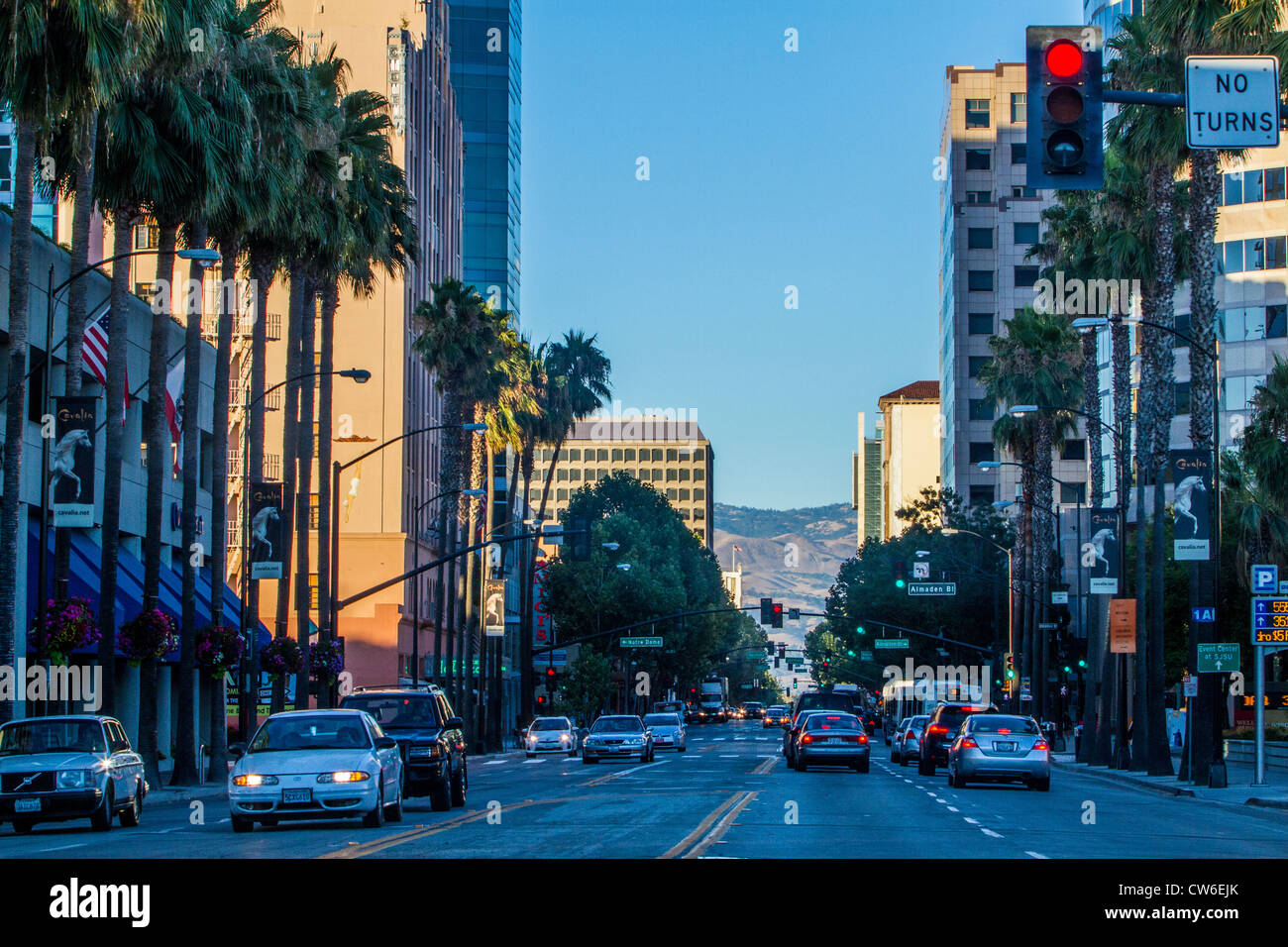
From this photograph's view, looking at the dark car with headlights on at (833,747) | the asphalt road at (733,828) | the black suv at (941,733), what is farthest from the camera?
the dark car with headlights on at (833,747)

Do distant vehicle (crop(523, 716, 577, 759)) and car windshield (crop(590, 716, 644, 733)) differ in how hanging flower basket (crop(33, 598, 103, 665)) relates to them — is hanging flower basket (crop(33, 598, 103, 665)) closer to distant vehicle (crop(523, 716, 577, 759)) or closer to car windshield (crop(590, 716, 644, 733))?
car windshield (crop(590, 716, 644, 733))

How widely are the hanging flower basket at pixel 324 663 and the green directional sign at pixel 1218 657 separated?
2346cm

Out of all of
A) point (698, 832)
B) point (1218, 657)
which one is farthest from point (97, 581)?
point (1218, 657)

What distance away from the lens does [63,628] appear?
104 ft

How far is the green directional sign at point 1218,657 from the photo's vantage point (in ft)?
122

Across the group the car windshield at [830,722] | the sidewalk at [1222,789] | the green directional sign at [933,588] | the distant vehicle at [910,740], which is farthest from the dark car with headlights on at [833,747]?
the green directional sign at [933,588]

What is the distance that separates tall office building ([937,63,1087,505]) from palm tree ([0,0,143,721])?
10536 cm

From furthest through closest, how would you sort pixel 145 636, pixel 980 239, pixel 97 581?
Answer: pixel 980 239 < pixel 97 581 < pixel 145 636

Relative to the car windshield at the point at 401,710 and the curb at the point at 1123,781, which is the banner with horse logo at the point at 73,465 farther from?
the curb at the point at 1123,781

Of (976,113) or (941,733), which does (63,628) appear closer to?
(941,733)

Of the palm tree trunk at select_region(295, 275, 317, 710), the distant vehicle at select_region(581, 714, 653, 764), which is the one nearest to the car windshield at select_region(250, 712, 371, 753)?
the palm tree trunk at select_region(295, 275, 317, 710)

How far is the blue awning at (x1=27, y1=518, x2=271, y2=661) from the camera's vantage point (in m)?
40.1

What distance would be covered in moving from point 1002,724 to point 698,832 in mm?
17149
